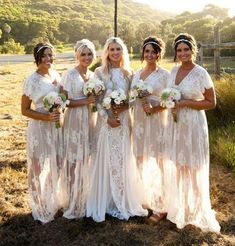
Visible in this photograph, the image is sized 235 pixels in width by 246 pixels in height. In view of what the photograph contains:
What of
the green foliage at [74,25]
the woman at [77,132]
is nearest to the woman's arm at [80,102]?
the woman at [77,132]

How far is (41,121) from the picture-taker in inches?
225

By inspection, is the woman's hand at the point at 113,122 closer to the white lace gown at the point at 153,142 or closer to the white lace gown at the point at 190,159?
the white lace gown at the point at 153,142

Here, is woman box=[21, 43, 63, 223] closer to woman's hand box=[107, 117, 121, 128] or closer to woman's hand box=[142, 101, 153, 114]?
→ woman's hand box=[107, 117, 121, 128]

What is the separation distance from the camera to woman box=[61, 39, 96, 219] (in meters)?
5.70

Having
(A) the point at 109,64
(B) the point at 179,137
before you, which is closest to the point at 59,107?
(A) the point at 109,64

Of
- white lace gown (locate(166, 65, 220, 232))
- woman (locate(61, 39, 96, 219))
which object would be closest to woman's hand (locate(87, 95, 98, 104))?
woman (locate(61, 39, 96, 219))

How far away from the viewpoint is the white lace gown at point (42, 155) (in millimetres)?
5600

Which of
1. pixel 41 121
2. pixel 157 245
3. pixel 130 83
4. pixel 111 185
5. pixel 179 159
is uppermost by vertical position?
pixel 130 83

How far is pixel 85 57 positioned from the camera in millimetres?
5684

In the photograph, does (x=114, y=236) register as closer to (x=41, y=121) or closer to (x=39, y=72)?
(x=41, y=121)

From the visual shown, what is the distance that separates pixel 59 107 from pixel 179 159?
161 cm

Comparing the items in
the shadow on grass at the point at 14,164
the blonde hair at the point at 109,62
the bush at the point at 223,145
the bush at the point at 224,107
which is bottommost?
the shadow on grass at the point at 14,164

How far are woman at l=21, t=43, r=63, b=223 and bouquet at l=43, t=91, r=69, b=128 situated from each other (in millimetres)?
110

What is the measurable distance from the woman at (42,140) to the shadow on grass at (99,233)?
0.90ft
